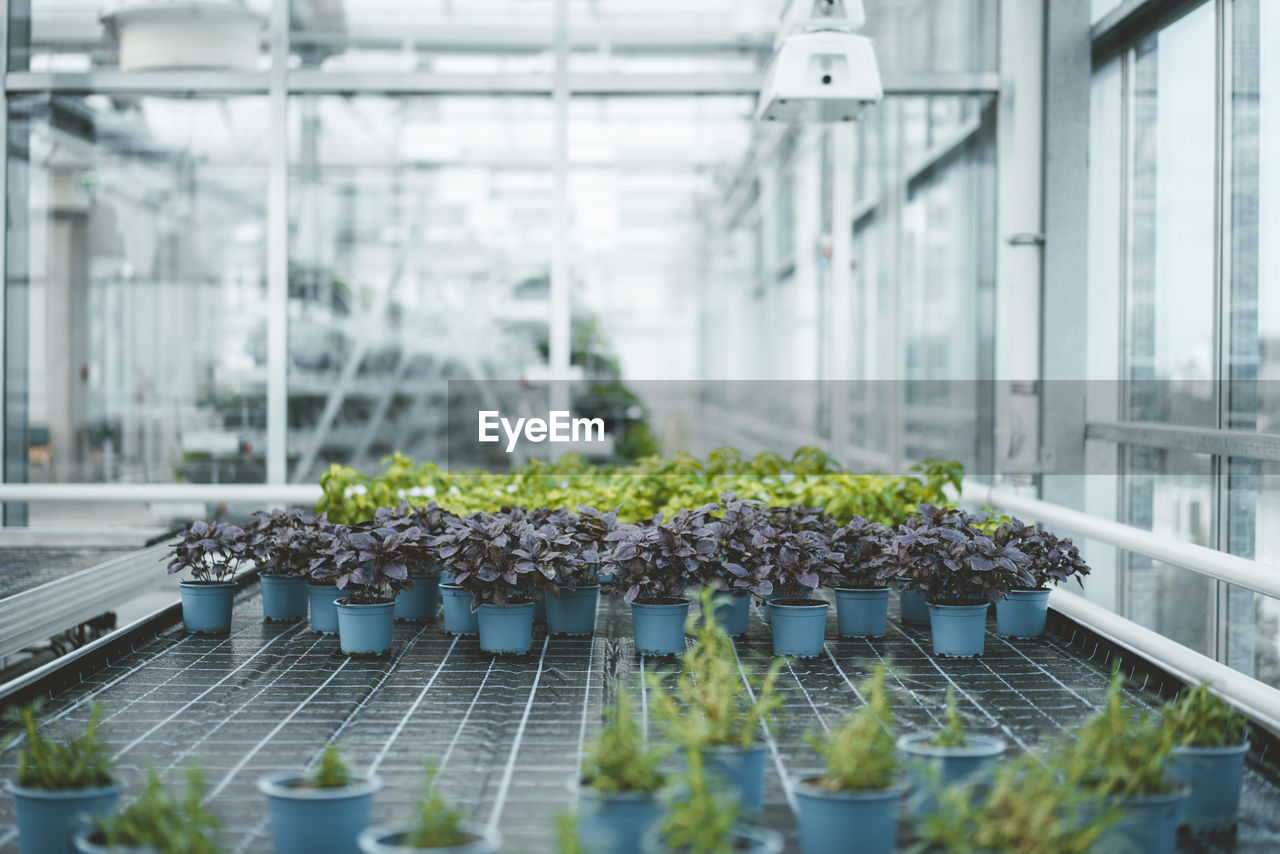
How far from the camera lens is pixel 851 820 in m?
1.95

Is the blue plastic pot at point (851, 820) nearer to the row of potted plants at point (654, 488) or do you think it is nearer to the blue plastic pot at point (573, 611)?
the blue plastic pot at point (573, 611)

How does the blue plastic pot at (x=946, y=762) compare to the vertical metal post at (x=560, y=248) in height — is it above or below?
below

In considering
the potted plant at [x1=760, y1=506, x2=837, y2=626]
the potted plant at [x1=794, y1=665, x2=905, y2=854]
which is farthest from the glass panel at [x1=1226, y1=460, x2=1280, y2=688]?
the potted plant at [x1=794, y1=665, x2=905, y2=854]

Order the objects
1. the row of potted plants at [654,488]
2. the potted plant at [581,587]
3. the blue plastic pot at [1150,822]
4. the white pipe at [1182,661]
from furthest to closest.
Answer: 1. the row of potted plants at [654,488]
2. the potted plant at [581,587]
3. the white pipe at [1182,661]
4. the blue plastic pot at [1150,822]

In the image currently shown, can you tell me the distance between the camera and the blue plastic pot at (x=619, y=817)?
1935 millimetres

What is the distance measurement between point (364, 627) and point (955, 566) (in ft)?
5.61

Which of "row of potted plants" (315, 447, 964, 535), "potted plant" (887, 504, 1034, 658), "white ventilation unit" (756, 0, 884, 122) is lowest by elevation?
"potted plant" (887, 504, 1034, 658)

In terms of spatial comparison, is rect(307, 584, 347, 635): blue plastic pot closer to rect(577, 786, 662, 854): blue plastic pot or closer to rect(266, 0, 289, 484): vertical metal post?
rect(577, 786, 662, 854): blue plastic pot

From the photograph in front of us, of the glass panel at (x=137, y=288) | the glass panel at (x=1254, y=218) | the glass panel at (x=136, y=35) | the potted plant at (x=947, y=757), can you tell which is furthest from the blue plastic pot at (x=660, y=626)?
the glass panel at (x=136, y=35)

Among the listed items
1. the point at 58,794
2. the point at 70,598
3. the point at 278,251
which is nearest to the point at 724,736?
the point at 58,794

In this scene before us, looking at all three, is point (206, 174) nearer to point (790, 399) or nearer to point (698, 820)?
point (790, 399)

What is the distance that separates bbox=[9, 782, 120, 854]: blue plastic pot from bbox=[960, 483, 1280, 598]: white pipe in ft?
7.74

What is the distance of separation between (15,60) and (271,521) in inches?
151

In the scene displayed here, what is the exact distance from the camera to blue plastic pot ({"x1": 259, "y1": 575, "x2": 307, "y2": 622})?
3959 millimetres
